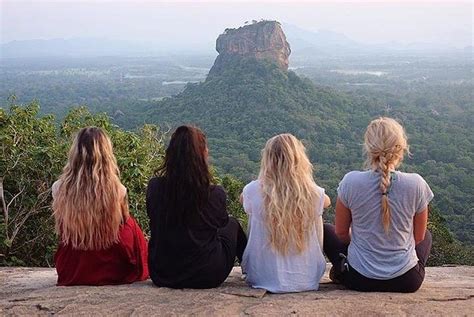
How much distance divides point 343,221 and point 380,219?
0.86 ft

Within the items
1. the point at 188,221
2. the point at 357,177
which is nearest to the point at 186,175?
the point at 188,221

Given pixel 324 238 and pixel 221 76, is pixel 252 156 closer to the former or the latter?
pixel 221 76

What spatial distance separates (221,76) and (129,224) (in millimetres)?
46173

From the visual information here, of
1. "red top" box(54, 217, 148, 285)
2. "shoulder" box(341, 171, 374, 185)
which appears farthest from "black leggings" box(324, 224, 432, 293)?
"red top" box(54, 217, 148, 285)

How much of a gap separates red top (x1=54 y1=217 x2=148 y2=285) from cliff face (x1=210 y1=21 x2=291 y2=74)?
46.7m

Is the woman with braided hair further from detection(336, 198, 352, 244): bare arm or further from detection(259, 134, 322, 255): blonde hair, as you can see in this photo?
detection(259, 134, 322, 255): blonde hair

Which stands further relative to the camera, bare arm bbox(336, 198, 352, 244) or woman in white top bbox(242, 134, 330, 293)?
bare arm bbox(336, 198, 352, 244)

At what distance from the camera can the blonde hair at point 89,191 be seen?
3756 millimetres

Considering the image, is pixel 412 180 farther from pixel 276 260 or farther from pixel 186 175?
pixel 186 175

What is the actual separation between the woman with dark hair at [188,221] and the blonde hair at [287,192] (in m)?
0.33

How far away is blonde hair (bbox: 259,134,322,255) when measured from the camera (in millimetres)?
3678

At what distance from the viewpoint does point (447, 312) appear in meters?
3.46

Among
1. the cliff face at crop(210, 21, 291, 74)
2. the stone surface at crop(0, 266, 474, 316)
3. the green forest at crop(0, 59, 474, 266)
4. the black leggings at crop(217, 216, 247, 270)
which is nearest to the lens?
the stone surface at crop(0, 266, 474, 316)

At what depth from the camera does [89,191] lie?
3771 millimetres
